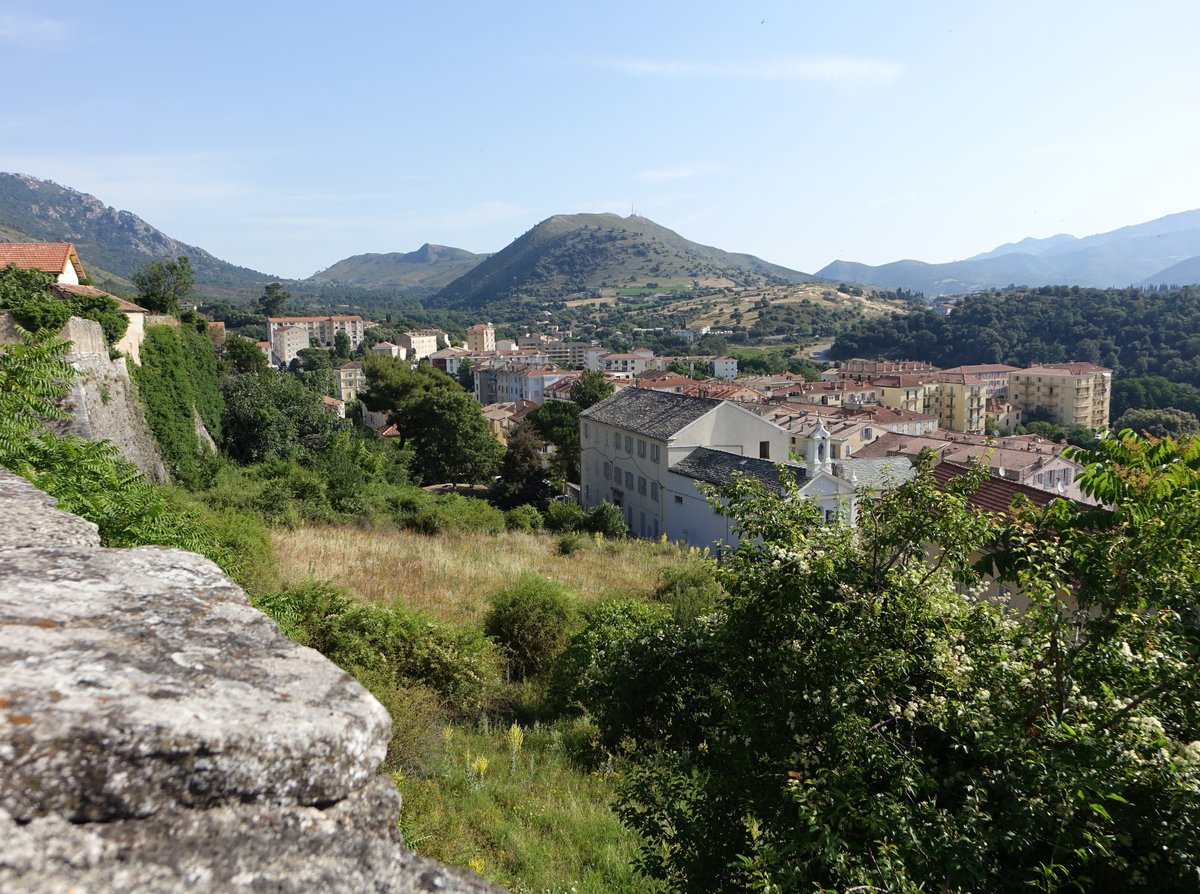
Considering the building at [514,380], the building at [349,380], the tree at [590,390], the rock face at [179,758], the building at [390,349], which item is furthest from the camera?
the building at [390,349]

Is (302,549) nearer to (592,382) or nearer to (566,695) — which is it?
(566,695)

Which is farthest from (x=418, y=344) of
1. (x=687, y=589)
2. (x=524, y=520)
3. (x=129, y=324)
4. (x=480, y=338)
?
(x=687, y=589)

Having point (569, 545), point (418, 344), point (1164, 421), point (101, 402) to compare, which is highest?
point (418, 344)

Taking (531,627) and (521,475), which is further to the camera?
(521,475)

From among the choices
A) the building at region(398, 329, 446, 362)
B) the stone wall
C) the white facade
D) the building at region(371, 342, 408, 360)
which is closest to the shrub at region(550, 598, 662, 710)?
the stone wall

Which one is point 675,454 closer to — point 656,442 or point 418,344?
point 656,442

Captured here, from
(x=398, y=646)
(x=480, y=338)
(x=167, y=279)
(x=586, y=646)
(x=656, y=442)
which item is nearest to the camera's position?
(x=398, y=646)

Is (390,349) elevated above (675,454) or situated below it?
above

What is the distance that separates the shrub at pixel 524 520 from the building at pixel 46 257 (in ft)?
56.5

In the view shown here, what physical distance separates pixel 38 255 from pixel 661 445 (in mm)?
23924

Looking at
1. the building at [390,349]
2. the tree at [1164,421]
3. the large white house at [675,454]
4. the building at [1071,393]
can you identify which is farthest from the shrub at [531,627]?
the building at [390,349]

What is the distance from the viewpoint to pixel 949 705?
437 cm

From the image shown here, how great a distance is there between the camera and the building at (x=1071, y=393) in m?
99.8

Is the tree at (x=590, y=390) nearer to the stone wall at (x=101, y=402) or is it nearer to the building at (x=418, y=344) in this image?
the stone wall at (x=101, y=402)
